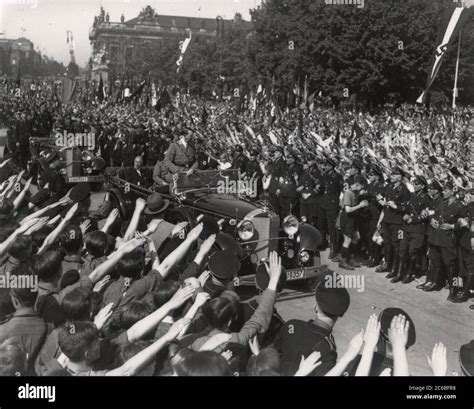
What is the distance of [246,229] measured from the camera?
30.1 ft

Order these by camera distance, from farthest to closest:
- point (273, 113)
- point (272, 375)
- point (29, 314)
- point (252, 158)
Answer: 1. point (273, 113)
2. point (252, 158)
3. point (29, 314)
4. point (272, 375)

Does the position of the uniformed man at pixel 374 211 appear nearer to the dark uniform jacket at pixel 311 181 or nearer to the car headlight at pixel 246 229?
the dark uniform jacket at pixel 311 181

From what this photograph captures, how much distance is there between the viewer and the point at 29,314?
461 centimetres

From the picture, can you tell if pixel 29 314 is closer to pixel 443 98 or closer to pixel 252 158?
pixel 252 158

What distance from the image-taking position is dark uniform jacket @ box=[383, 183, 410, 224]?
401 inches

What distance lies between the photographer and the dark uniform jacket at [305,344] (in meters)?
4.02

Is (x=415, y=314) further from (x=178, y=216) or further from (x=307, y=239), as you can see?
(x=178, y=216)

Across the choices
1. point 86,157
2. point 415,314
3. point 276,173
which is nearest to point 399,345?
point 415,314

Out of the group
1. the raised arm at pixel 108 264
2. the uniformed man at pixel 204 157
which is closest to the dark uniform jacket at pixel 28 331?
Answer: the raised arm at pixel 108 264

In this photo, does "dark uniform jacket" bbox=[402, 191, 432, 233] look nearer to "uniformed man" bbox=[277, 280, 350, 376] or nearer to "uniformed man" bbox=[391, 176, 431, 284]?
"uniformed man" bbox=[391, 176, 431, 284]

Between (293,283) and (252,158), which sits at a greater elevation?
(252,158)
